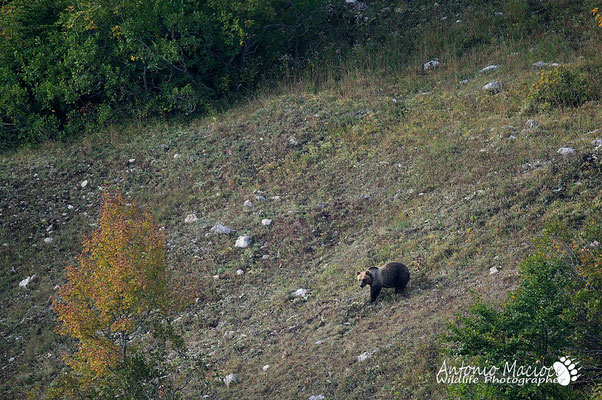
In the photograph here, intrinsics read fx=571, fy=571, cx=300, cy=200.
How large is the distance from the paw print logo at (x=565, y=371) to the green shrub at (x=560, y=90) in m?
8.37

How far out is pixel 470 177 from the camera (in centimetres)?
1141

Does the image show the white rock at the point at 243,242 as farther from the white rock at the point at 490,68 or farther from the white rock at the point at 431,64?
the white rock at the point at 490,68

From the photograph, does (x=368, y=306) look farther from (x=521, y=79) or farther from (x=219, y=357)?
(x=521, y=79)

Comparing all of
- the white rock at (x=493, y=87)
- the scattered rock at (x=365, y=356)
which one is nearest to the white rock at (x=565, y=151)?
the white rock at (x=493, y=87)

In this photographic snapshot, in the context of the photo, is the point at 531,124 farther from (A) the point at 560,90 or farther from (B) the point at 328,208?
(B) the point at 328,208

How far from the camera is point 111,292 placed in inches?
280

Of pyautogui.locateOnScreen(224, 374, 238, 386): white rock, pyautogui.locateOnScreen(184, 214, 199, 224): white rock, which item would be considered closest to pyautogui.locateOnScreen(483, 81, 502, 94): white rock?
pyautogui.locateOnScreen(184, 214, 199, 224): white rock

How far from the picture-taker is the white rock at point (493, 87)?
47.0 ft

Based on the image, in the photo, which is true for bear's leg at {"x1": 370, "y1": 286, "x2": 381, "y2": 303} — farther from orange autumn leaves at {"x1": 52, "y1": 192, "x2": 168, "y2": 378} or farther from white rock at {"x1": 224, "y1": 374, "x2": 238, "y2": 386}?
orange autumn leaves at {"x1": 52, "y1": 192, "x2": 168, "y2": 378}

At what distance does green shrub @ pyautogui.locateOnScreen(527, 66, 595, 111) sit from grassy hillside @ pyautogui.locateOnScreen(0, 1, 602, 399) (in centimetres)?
33

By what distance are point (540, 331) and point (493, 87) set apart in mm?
9988

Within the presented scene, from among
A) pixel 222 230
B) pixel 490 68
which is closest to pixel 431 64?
pixel 490 68

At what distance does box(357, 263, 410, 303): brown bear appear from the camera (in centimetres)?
902

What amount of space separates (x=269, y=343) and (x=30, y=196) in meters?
10.2
